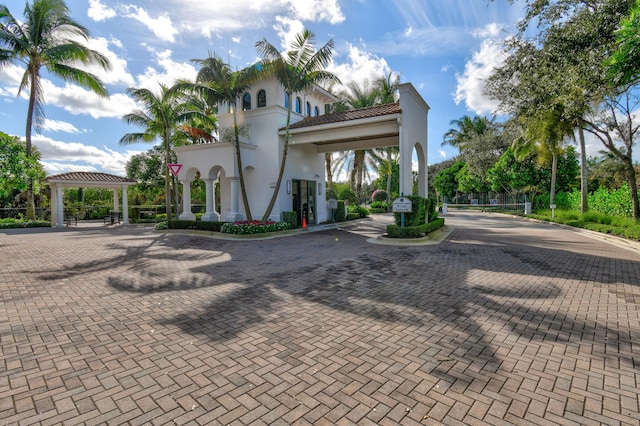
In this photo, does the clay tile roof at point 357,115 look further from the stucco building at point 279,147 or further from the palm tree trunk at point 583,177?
the palm tree trunk at point 583,177

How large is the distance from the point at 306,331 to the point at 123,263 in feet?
21.8

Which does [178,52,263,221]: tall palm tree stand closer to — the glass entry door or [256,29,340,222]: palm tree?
[256,29,340,222]: palm tree

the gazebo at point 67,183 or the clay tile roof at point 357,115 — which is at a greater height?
the clay tile roof at point 357,115

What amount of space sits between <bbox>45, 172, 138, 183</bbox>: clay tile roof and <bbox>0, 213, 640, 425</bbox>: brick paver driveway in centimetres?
1576

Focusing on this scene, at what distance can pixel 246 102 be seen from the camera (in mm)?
17688

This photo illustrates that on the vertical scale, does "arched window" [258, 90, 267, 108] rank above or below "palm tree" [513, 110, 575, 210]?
above

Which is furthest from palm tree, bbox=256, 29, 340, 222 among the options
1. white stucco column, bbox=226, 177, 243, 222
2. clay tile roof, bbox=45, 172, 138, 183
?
clay tile roof, bbox=45, 172, 138, 183

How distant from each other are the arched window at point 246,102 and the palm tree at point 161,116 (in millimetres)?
2604

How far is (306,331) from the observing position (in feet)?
13.6

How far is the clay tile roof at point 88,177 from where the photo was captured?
19.8 metres

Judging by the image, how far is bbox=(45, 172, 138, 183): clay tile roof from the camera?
19.8 meters

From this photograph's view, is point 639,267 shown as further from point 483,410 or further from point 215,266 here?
point 215,266

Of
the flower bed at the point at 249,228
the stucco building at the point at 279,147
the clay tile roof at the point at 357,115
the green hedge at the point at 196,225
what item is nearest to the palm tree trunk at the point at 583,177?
the stucco building at the point at 279,147

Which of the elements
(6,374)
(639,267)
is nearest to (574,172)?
(639,267)
